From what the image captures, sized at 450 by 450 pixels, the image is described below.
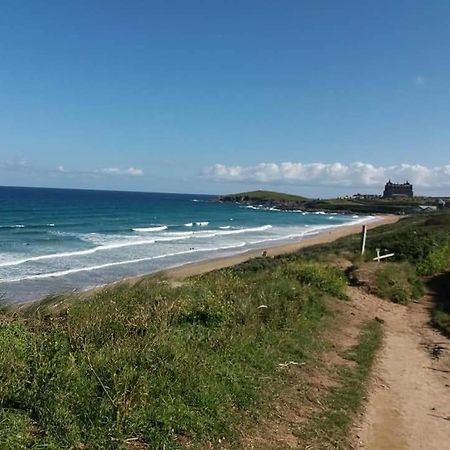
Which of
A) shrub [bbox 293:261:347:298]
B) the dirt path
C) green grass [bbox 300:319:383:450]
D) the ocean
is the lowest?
the ocean

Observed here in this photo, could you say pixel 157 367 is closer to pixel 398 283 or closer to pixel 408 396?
pixel 408 396

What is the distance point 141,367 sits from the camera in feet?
19.4

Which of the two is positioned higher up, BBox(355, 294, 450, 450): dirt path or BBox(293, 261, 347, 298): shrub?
BBox(293, 261, 347, 298): shrub

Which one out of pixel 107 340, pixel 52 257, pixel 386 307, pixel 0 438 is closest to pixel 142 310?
pixel 107 340

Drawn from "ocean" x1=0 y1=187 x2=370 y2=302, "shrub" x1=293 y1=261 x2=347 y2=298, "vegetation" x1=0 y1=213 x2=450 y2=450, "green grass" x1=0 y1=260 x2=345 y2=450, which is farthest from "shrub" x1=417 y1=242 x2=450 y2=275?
"ocean" x1=0 y1=187 x2=370 y2=302

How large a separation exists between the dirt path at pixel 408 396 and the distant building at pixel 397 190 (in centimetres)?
17915

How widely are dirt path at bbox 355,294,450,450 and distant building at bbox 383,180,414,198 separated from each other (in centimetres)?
17915

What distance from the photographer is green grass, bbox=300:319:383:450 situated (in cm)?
574

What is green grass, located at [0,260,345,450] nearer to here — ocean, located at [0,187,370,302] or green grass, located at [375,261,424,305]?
green grass, located at [375,261,424,305]

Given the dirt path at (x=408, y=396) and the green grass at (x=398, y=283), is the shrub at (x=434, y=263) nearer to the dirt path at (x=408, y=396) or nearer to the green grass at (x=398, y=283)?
the green grass at (x=398, y=283)

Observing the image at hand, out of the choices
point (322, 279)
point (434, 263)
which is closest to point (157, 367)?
point (322, 279)

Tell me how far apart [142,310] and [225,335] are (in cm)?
138

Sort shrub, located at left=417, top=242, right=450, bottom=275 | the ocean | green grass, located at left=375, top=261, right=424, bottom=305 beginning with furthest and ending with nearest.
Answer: the ocean → shrub, located at left=417, top=242, right=450, bottom=275 → green grass, located at left=375, top=261, right=424, bottom=305

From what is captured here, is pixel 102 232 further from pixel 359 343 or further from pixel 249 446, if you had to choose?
pixel 249 446
